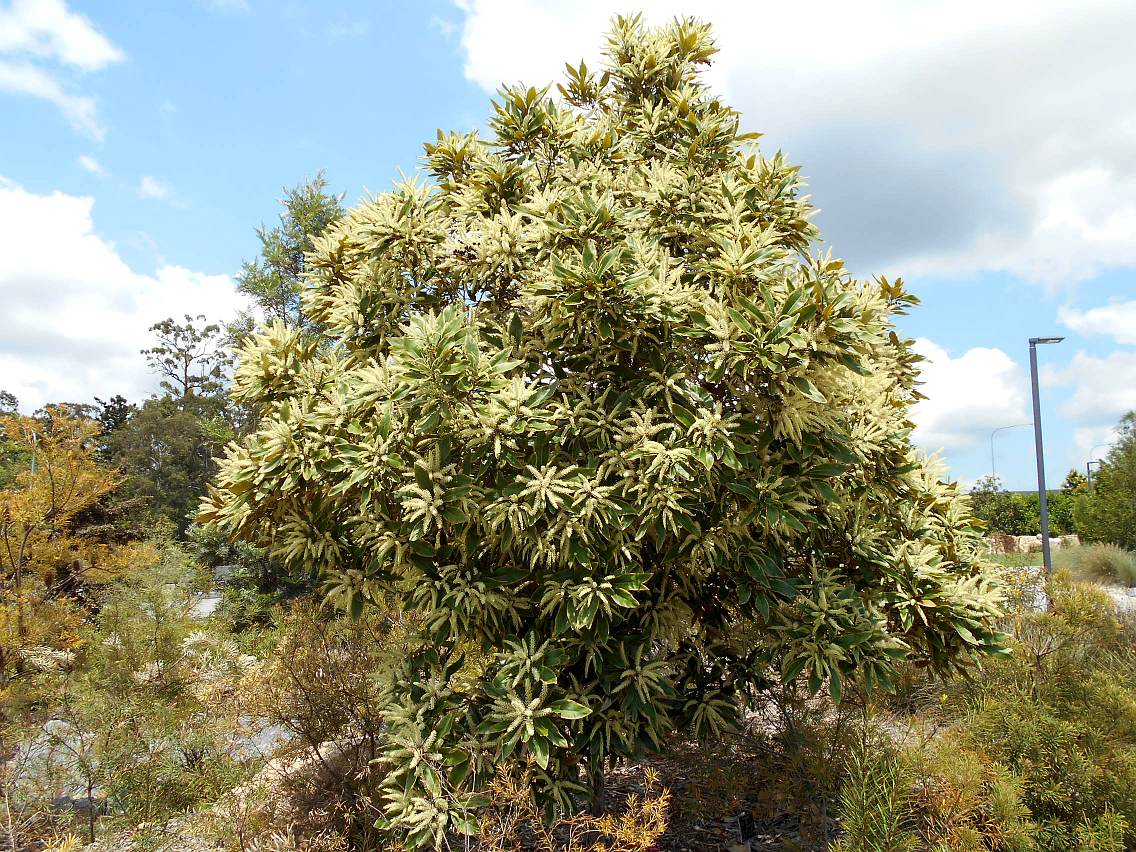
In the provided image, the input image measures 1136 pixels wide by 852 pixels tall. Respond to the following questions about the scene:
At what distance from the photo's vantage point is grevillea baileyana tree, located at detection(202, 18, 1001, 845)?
11.6ft

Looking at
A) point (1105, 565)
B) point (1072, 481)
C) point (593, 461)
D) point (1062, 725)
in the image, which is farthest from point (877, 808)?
point (1072, 481)

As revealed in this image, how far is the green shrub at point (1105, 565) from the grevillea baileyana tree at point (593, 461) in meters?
14.3

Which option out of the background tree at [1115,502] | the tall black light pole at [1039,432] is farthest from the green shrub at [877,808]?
the background tree at [1115,502]

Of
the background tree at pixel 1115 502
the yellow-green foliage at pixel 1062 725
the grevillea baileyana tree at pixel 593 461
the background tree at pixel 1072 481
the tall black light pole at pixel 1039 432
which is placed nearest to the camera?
the grevillea baileyana tree at pixel 593 461

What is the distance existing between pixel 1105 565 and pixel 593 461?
17.5 metres

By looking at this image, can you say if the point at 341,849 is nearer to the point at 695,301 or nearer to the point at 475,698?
the point at 475,698

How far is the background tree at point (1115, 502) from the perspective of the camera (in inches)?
761

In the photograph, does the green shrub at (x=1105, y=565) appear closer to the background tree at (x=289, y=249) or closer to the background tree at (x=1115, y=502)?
the background tree at (x=1115, y=502)

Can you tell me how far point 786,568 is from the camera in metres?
4.48

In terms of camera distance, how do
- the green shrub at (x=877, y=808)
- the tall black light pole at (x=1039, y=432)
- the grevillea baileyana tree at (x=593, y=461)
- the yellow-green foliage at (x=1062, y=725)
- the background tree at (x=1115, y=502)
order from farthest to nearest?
the background tree at (x=1115, y=502)
the tall black light pole at (x=1039, y=432)
the yellow-green foliage at (x=1062, y=725)
the green shrub at (x=877, y=808)
the grevillea baileyana tree at (x=593, y=461)

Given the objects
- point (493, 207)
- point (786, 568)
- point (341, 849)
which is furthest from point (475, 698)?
point (493, 207)

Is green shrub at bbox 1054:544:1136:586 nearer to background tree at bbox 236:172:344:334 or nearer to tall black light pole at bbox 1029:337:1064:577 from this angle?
tall black light pole at bbox 1029:337:1064:577

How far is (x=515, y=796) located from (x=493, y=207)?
3.38 m

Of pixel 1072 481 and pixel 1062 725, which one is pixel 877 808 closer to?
pixel 1062 725
